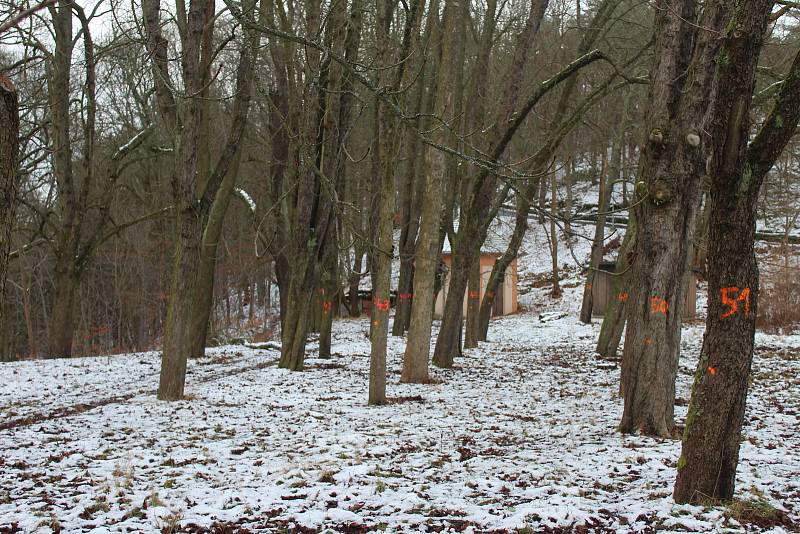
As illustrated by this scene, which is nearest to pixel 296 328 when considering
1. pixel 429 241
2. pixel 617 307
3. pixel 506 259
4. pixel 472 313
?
pixel 429 241

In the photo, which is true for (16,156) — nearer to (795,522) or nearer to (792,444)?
(795,522)

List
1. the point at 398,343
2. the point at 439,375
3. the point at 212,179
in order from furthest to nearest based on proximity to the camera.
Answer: the point at 398,343 → the point at 439,375 → the point at 212,179

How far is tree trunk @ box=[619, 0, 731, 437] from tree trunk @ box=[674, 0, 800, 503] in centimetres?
244

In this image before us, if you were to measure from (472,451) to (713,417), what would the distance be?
276cm

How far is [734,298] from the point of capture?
14.3ft

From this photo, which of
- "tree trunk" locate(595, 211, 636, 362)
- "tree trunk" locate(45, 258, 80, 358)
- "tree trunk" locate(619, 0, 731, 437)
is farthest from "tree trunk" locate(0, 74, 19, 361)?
"tree trunk" locate(45, 258, 80, 358)

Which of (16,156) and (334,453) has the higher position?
(16,156)

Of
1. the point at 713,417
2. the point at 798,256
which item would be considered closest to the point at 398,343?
the point at 713,417

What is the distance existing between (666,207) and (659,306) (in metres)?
1.07

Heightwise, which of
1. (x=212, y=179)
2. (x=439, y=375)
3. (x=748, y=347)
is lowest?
(x=439, y=375)

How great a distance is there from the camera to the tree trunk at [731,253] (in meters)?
4.13

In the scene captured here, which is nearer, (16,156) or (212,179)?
(16,156)

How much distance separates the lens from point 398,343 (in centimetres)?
1947

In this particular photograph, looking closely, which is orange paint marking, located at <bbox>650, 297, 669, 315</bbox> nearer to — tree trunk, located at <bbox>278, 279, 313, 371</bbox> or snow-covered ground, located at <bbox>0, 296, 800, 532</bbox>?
snow-covered ground, located at <bbox>0, 296, 800, 532</bbox>
